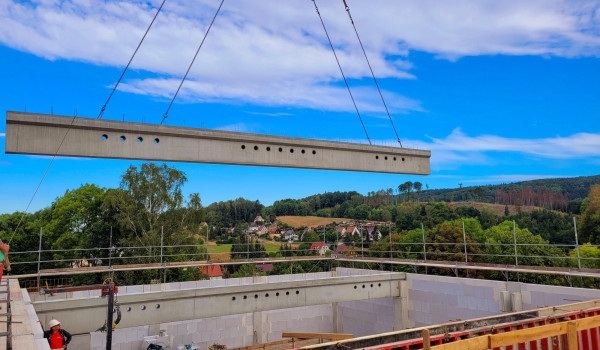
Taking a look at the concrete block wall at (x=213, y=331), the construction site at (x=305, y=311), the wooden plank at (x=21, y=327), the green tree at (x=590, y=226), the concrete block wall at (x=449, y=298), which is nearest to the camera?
the wooden plank at (x=21, y=327)

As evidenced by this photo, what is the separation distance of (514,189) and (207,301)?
136286 mm

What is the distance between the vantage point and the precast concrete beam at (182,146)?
7453 millimetres

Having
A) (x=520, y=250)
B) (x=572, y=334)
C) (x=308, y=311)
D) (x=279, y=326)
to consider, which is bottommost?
(x=279, y=326)

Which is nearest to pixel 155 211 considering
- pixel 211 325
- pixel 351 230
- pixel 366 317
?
pixel 211 325

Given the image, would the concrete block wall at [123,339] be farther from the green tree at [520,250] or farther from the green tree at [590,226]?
the green tree at [590,226]

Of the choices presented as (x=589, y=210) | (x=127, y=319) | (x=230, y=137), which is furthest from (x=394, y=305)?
(x=589, y=210)

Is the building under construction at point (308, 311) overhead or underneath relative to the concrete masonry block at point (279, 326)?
overhead

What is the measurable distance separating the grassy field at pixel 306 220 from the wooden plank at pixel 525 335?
9615 centimetres

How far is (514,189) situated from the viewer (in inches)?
5128

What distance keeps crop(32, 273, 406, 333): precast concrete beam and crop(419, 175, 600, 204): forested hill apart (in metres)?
124

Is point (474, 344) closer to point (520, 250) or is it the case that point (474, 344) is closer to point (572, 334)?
point (572, 334)

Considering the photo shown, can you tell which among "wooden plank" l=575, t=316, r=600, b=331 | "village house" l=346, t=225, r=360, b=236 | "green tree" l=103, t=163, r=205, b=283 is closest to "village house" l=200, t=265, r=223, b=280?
"green tree" l=103, t=163, r=205, b=283

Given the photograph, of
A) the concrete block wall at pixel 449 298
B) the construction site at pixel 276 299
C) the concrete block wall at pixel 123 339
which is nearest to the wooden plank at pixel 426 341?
the construction site at pixel 276 299

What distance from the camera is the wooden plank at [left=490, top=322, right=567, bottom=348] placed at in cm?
482
